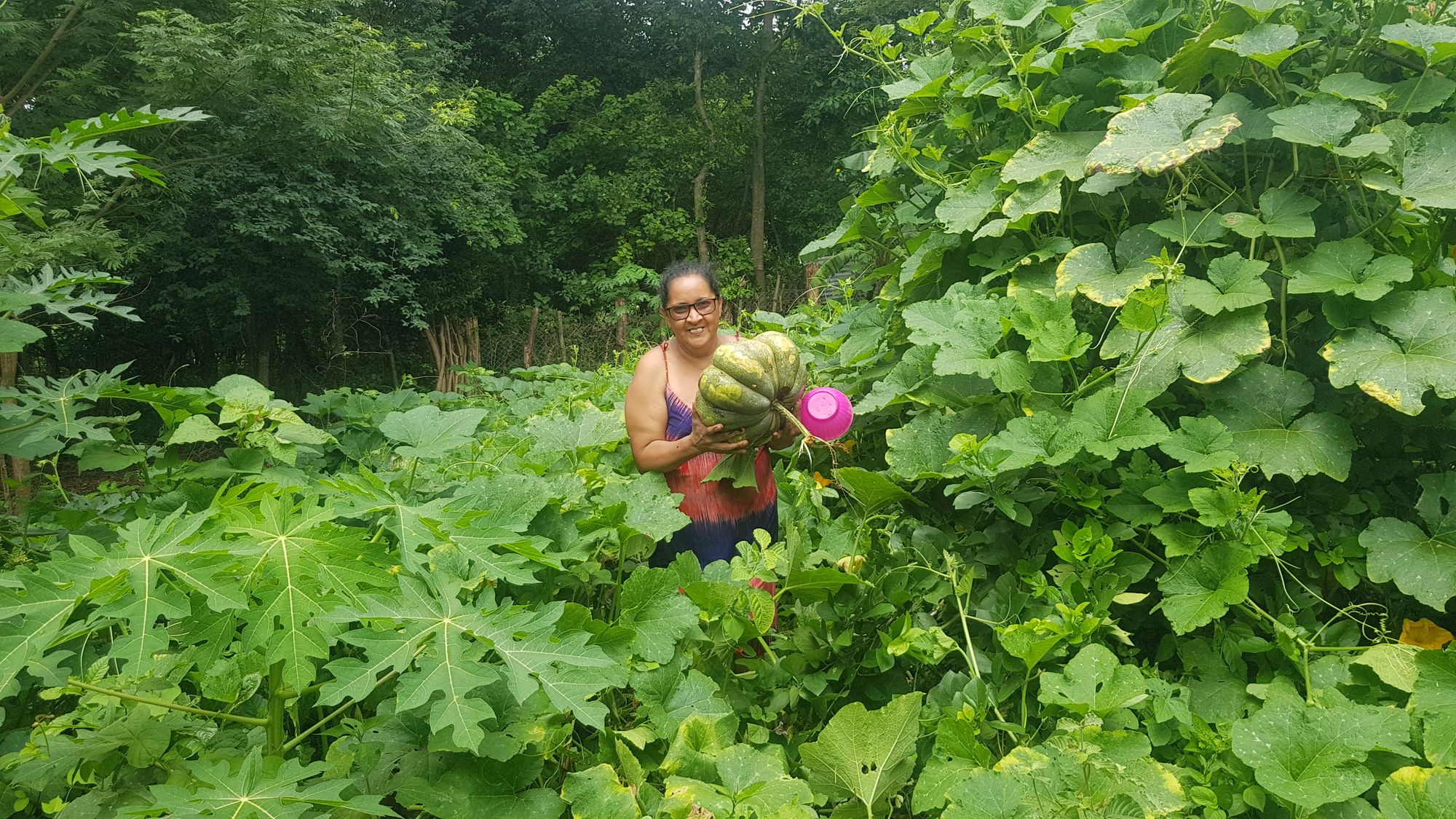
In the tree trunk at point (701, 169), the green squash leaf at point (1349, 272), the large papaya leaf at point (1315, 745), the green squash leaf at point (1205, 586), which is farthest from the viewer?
the tree trunk at point (701, 169)

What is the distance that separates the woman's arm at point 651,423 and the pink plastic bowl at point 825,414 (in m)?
0.33

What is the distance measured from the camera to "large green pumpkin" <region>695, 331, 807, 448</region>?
233cm

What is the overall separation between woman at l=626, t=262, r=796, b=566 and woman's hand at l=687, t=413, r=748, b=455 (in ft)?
0.06

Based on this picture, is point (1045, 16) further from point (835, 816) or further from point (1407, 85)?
point (835, 816)

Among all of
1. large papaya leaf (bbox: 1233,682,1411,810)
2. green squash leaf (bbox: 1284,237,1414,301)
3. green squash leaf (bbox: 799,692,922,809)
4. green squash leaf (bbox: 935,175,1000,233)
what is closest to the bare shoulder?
green squash leaf (bbox: 935,175,1000,233)

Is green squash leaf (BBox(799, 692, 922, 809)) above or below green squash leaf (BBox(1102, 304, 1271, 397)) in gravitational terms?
below

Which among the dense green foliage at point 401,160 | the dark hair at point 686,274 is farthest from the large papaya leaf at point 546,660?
the dense green foliage at point 401,160

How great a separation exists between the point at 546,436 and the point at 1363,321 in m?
1.83

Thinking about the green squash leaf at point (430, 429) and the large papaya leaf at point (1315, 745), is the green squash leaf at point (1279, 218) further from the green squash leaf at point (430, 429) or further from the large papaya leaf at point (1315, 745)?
the green squash leaf at point (430, 429)

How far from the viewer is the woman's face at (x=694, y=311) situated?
2705 millimetres

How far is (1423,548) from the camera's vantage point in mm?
1696

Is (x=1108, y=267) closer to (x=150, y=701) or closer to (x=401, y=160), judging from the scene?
(x=150, y=701)

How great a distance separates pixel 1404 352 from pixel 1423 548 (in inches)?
15.2

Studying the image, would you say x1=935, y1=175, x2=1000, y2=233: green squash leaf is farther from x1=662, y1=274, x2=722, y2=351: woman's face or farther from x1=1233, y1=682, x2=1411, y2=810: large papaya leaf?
x1=1233, y1=682, x2=1411, y2=810: large papaya leaf
